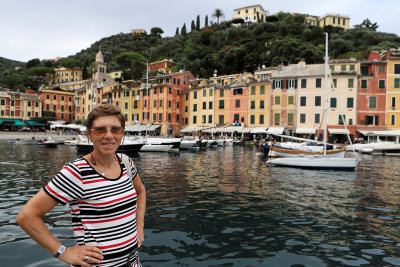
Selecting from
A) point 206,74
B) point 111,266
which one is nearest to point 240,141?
point 206,74

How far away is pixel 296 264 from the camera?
4758 millimetres

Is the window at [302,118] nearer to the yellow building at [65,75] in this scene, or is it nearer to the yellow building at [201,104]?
the yellow building at [201,104]

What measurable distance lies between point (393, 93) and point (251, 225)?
44.8 m

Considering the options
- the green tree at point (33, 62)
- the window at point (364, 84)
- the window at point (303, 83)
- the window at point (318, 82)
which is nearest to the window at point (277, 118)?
the window at point (303, 83)

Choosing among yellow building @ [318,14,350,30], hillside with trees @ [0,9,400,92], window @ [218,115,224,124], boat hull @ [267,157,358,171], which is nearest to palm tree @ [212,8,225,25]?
hillside with trees @ [0,9,400,92]

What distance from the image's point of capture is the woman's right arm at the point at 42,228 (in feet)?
5.81

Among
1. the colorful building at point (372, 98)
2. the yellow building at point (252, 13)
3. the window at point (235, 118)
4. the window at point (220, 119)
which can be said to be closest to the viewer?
the colorful building at point (372, 98)

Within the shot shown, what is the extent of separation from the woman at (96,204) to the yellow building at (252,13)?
A: 126285 mm

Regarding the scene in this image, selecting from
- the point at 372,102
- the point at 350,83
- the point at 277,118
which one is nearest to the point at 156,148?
the point at 277,118

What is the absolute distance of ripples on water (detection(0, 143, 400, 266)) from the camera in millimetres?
4973

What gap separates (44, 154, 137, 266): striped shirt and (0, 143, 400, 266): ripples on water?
2889 millimetres

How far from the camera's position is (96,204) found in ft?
6.63

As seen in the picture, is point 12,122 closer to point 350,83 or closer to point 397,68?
point 350,83

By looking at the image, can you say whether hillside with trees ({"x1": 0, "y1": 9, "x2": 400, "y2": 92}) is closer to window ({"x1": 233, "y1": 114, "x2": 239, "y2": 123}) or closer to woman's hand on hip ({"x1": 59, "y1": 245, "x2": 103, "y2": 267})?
window ({"x1": 233, "y1": 114, "x2": 239, "y2": 123})
